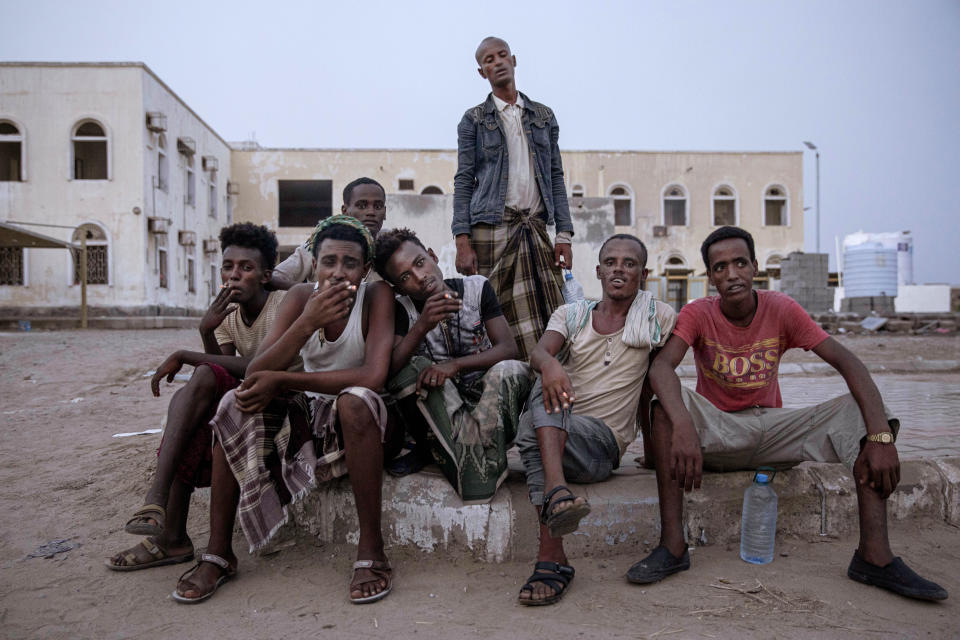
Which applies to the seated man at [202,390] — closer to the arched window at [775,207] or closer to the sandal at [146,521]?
the sandal at [146,521]

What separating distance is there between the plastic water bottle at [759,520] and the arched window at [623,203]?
2417 cm

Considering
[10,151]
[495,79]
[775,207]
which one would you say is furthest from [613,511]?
[775,207]

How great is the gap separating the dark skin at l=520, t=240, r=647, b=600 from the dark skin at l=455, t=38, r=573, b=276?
3.59 ft

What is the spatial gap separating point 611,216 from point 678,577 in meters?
11.5

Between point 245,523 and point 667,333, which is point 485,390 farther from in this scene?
point 245,523

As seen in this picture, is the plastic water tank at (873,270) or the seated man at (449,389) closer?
the seated man at (449,389)

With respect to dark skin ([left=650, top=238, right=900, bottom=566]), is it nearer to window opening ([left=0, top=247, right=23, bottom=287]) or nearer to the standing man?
the standing man

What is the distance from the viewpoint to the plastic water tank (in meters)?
26.0

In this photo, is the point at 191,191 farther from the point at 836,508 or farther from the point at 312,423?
the point at 836,508

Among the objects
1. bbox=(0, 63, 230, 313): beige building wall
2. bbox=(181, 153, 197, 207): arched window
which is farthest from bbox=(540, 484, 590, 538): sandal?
bbox=(181, 153, 197, 207): arched window

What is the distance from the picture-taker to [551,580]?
2170mm

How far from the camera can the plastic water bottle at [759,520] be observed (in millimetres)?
2486

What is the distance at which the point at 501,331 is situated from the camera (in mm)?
2846

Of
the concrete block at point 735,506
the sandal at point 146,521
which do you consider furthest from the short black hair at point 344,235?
the concrete block at point 735,506
